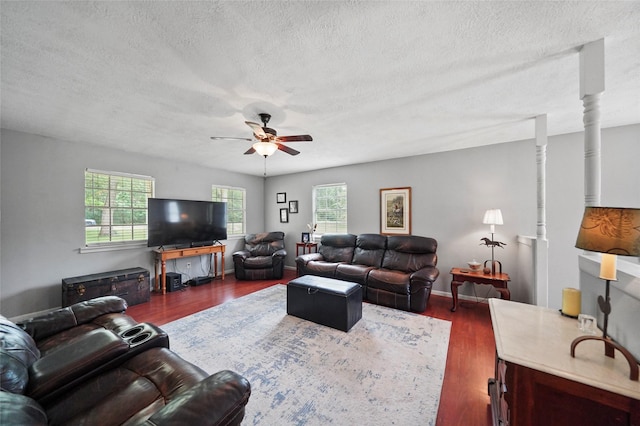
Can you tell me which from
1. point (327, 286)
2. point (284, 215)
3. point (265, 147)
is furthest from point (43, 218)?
point (284, 215)

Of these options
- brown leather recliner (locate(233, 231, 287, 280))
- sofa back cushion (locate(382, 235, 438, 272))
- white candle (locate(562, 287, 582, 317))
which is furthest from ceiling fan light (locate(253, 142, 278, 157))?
brown leather recliner (locate(233, 231, 287, 280))

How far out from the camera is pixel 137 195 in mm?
4363

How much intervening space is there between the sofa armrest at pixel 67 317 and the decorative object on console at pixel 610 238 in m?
3.33

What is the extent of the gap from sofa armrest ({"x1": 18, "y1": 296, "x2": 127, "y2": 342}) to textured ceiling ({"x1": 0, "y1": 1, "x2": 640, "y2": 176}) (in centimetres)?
195

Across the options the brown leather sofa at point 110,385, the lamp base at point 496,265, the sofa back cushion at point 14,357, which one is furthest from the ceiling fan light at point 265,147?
the lamp base at point 496,265

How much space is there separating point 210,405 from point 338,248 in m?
4.10

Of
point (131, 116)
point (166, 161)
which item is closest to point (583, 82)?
point (131, 116)

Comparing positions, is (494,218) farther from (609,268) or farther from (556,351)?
(556,351)

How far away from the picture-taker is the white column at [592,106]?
156 centimetres

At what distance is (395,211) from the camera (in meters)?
4.73

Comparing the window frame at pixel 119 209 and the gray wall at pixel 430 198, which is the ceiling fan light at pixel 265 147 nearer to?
the gray wall at pixel 430 198

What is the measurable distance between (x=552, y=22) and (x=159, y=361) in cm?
318

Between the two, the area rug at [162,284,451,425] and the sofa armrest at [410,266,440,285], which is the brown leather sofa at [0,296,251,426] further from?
the sofa armrest at [410,266,440,285]

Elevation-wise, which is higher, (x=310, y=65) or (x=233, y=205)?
(x=310, y=65)
